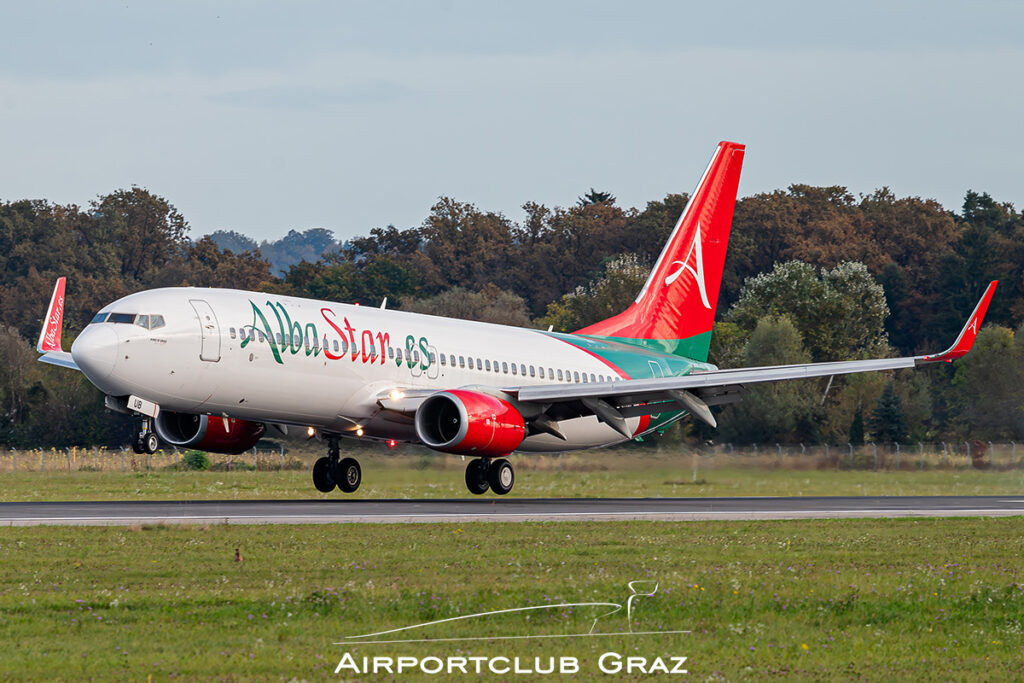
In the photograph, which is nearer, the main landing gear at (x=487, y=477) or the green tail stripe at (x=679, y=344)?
the main landing gear at (x=487, y=477)

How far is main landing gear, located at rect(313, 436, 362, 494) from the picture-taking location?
36125mm

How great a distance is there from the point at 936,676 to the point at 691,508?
1924cm

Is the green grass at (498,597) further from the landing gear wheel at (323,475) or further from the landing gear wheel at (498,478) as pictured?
the landing gear wheel at (323,475)

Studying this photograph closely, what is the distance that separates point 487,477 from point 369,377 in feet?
13.8

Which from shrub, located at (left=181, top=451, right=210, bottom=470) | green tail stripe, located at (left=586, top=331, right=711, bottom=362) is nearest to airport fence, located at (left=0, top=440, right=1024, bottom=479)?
A: shrub, located at (left=181, top=451, right=210, bottom=470)

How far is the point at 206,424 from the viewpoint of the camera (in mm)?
34469

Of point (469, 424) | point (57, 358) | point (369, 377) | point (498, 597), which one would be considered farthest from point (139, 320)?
point (498, 597)

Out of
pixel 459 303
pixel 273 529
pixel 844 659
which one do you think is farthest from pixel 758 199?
pixel 844 659

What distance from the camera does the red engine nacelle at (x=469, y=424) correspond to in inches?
1260

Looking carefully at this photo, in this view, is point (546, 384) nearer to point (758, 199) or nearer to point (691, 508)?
point (691, 508)

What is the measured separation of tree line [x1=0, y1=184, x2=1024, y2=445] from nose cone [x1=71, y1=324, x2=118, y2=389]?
3154 centimetres

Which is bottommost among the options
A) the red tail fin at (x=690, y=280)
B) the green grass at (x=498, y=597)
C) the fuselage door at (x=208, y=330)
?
the green grass at (x=498, y=597)

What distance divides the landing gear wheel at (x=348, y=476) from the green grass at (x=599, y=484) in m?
0.23

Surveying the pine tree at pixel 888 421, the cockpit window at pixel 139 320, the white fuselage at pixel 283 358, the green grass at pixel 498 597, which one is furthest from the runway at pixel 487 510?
the pine tree at pixel 888 421
